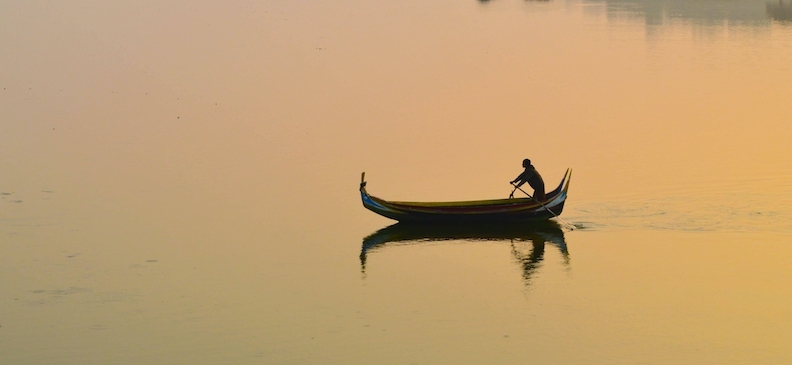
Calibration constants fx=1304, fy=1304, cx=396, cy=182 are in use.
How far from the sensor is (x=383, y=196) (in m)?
27.3

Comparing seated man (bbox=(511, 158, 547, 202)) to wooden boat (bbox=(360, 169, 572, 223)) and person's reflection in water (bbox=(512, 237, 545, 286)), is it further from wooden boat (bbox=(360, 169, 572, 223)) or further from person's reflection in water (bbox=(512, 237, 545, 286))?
person's reflection in water (bbox=(512, 237, 545, 286))

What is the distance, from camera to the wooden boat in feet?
80.2

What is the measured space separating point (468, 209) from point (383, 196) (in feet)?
10.6

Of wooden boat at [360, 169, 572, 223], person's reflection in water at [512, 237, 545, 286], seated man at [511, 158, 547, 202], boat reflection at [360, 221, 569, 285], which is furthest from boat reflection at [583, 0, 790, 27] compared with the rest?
person's reflection in water at [512, 237, 545, 286]

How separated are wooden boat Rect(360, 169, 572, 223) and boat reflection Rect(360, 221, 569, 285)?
19 cm

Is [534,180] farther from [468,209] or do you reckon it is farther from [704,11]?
[704,11]

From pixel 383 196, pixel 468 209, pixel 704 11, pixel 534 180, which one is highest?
pixel 534 180

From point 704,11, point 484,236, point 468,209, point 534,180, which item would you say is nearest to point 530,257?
point 484,236

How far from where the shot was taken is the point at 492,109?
125 ft

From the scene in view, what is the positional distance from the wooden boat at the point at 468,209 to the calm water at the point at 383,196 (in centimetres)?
32

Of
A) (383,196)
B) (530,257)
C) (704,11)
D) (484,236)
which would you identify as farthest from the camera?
(704,11)

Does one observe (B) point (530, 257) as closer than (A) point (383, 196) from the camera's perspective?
Yes

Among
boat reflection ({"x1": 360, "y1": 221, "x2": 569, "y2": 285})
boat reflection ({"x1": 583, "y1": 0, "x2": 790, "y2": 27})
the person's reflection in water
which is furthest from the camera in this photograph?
boat reflection ({"x1": 583, "y1": 0, "x2": 790, "y2": 27})

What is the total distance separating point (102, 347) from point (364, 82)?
86.0ft
